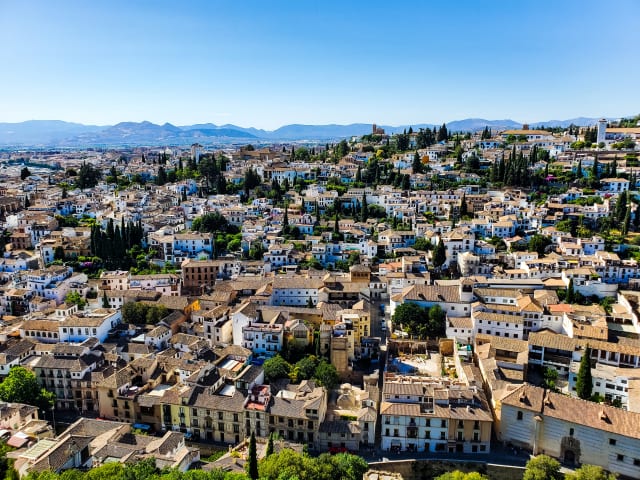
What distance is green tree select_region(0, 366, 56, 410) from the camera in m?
25.5

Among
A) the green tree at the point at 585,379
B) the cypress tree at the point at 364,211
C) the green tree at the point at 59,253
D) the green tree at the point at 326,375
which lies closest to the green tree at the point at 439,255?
the cypress tree at the point at 364,211

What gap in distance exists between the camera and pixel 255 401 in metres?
25.2

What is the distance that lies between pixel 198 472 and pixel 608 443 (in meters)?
18.4

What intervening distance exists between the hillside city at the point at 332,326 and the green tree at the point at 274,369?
0.13m

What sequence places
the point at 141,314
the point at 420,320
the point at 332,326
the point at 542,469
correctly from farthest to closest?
the point at 141,314 < the point at 420,320 < the point at 332,326 < the point at 542,469

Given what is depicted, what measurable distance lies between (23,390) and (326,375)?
1613 centimetres

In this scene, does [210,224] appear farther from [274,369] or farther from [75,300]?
[274,369]

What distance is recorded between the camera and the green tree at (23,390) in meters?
25.5

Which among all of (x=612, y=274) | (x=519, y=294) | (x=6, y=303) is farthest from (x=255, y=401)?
(x=612, y=274)

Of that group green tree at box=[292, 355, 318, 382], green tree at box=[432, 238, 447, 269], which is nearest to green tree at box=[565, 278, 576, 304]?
green tree at box=[432, 238, 447, 269]

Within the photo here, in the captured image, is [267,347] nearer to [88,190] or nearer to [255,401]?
[255,401]

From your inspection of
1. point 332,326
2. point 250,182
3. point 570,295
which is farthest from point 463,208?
point 332,326

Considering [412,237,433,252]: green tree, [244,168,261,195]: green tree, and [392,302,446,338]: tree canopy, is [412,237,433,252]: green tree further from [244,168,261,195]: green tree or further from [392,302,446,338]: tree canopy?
[244,168,261,195]: green tree

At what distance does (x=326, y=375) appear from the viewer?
27.8m
